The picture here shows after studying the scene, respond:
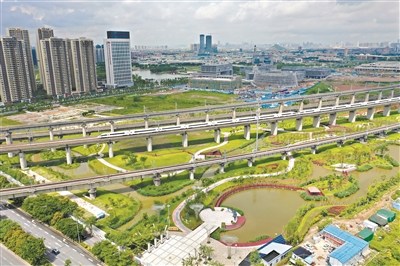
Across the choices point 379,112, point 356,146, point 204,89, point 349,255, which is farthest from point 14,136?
point 379,112

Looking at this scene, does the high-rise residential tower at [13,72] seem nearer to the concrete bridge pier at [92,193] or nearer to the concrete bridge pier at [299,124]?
the concrete bridge pier at [92,193]

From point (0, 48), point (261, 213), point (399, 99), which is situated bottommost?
point (261, 213)

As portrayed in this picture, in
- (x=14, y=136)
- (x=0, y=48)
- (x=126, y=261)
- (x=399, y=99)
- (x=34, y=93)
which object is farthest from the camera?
(x=34, y=93)

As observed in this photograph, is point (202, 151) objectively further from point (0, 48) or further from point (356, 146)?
point (0, 48)

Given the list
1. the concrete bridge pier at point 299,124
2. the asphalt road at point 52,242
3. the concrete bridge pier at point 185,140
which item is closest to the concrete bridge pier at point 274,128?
the concrete bridge pier at point 299,124

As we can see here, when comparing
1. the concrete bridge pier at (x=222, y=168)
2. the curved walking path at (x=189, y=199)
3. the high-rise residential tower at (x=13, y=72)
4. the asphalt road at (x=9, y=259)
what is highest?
the high-rise residential tower at (x=13, y=72)

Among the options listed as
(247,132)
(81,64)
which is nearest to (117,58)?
(81,64)

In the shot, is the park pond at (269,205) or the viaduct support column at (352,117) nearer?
the park pond at (269,205)
